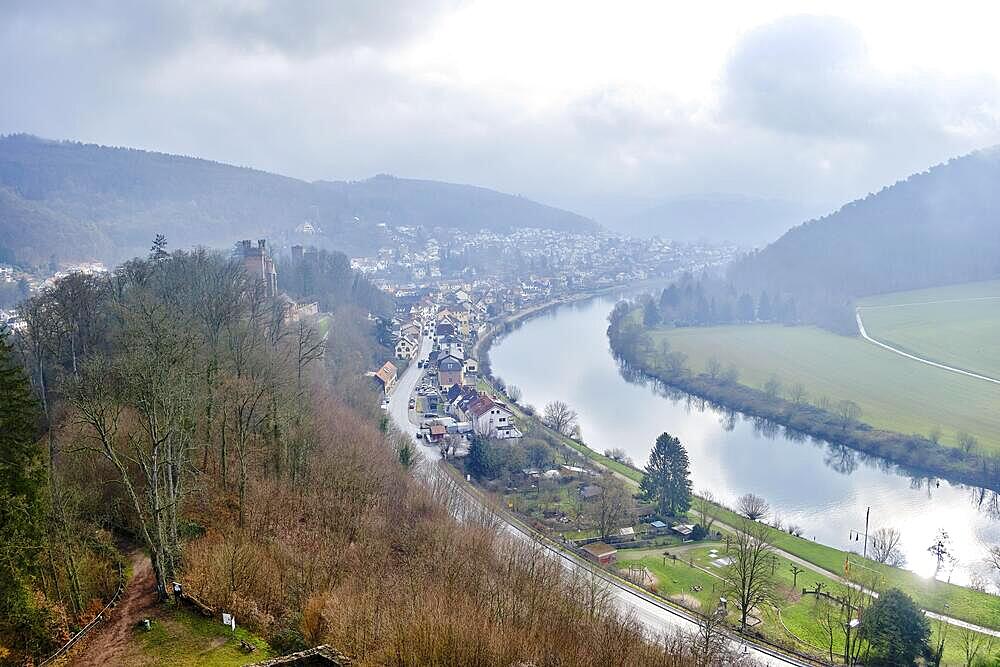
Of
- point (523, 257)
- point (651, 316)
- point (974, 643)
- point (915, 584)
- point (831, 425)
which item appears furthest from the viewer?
point (523, 257)

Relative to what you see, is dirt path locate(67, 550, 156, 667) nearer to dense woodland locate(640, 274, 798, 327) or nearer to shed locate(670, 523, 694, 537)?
shed locate(670, 523, 694, 537)

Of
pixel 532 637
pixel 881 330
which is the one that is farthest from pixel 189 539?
pixel 881 330

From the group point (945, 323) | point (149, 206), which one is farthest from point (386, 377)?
point (149, 206)

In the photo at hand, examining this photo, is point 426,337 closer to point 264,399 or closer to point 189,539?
point 264,399

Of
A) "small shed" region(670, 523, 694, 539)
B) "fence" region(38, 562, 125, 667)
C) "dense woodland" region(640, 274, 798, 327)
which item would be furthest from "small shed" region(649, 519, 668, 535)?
"dense woodland" region(640, 274, 798, 327)

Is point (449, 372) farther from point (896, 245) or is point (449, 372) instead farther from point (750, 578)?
point (896, 245)

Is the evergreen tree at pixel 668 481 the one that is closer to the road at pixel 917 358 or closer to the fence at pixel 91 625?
the fence at pixel 91 625
